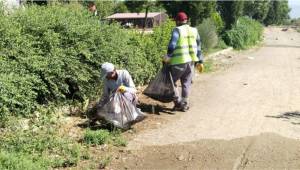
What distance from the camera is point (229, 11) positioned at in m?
29.8

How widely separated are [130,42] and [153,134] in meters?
3.49

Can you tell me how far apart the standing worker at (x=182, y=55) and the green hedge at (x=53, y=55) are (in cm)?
110

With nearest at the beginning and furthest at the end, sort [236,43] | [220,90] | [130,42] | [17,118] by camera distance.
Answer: [17,118] < [130,42] < [220,90] < [236,43]

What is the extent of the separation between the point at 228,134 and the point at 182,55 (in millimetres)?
2090

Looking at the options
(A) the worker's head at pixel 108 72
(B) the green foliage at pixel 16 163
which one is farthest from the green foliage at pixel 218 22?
(B) the green foliage at pixel 16 163

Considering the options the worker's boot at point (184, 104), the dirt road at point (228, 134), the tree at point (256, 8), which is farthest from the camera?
the tree at point (256, 8)

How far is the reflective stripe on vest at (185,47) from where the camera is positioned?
9359 millimetres

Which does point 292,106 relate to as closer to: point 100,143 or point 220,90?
point 220,90

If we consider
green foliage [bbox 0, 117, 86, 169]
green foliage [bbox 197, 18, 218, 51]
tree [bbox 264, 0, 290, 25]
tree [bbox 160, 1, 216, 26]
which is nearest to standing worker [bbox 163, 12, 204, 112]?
green foliage [bbox 0, 117, 86, 169]

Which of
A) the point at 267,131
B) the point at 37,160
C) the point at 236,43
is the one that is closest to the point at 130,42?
the point at 267,131

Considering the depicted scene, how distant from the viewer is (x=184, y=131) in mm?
8141

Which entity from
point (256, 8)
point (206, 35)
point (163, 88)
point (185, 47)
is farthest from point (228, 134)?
point (256, 8)

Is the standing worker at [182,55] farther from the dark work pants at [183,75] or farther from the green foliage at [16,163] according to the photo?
the green foliage at [16,163]

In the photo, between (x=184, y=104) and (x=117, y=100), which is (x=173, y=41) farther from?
(x=117, y=100)
